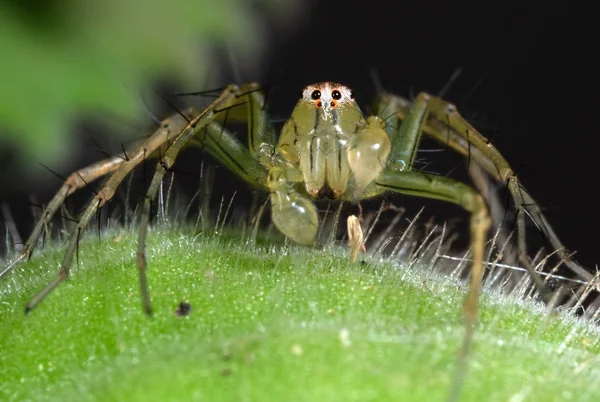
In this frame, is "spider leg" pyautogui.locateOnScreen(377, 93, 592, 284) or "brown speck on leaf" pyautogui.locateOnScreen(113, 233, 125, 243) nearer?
"brown speck on leaf" pyautogui.locateOnScreen(113, 233, 125, 243)

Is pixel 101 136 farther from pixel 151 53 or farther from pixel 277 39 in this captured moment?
pixel 277 39

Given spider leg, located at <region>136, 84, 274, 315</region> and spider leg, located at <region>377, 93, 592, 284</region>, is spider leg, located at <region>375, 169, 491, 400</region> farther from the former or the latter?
spider leg, located at <region>136, 84, 274, 315</region>

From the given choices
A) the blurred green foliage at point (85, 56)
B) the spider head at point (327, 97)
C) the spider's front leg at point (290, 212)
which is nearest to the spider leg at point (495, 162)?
the spider head at point (327, 97)

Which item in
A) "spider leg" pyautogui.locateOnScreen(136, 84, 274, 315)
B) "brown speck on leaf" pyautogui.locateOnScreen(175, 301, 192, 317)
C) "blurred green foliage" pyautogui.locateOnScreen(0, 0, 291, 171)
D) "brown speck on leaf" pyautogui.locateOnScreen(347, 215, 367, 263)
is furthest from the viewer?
"blurred green foliage" pyautogui.locateOnScreen(0, 0, 291, 171)

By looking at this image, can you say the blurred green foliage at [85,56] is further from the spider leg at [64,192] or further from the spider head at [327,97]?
the spider head at [327,97]

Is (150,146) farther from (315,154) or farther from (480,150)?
(480,150)

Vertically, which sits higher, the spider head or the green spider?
the spider head

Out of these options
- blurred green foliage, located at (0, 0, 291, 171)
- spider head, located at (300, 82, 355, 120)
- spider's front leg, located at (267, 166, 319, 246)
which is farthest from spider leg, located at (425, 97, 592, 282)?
blurred green foliage, located at (0, 0, 291, 171)

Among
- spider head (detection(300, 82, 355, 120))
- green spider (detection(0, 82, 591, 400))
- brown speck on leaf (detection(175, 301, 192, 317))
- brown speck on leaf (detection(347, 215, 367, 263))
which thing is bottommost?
brown speck on leaf (detection(175, 301, 192, 317))
